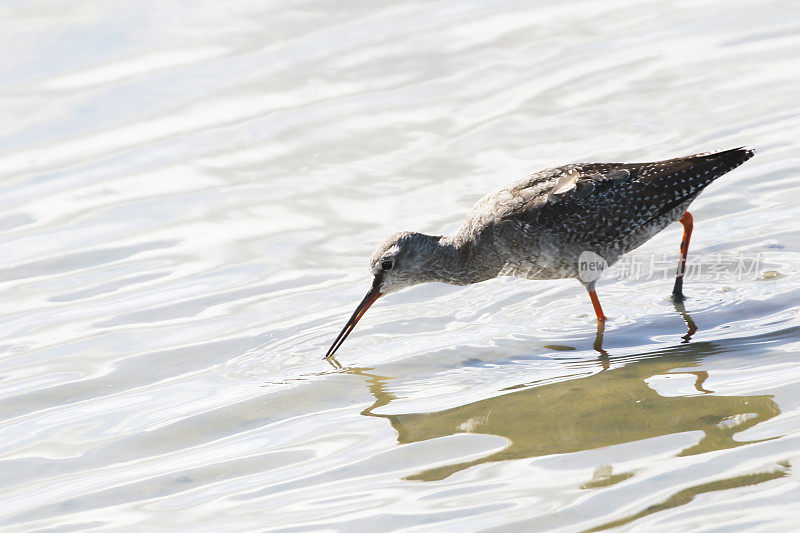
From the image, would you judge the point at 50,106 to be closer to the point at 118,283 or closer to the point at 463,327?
the point at 118,283

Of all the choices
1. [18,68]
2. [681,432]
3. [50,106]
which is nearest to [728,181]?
[681,432]

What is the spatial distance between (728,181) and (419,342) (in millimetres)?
3931

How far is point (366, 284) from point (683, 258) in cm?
276

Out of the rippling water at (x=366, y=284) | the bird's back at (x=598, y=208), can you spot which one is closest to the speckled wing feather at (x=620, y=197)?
the bird's back at (x=598, y=208)

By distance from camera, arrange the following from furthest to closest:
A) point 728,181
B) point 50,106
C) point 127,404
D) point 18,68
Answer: point 18,68 → point 50,106 → point 728,181 → point 127,404

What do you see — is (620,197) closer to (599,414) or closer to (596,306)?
(596,306)

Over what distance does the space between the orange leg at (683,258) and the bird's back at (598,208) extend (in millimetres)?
368

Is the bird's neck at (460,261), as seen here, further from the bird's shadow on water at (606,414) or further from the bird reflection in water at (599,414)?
the bird reflection in water at (599,414)

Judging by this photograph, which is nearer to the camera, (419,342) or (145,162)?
(419,342)

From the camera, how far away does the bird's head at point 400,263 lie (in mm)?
8539

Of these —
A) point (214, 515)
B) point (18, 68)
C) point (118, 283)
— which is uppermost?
point (18, 68)

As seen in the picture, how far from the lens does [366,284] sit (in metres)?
9.21

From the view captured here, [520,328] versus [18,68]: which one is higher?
[18,68]

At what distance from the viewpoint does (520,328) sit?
26.9ft
